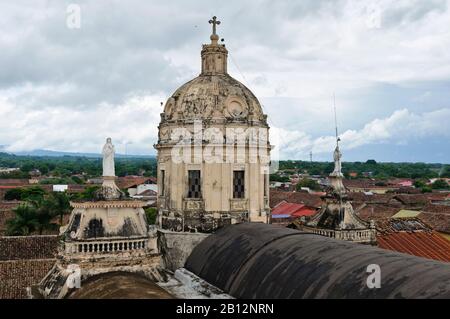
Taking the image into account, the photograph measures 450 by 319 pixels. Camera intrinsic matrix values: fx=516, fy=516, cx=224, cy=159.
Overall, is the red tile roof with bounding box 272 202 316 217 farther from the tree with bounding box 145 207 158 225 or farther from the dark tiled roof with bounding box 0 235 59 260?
the dark tiled roof with bounding box 0 235 59 260

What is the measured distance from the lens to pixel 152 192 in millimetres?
92062

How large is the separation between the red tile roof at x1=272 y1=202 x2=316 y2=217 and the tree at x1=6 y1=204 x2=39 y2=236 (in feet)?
93.7

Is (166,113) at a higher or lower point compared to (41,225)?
higher

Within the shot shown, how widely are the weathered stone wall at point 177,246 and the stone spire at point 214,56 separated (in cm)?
730

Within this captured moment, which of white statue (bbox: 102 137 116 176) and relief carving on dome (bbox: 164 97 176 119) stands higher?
relief carving on dome (bbox: 164 97 176 119)

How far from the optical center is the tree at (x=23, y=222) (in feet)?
145

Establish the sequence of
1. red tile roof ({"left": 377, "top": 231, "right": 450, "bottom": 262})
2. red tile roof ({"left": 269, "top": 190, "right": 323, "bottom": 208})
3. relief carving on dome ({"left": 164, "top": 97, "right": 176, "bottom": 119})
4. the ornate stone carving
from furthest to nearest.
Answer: red tile roof ({"left": 269, "top": 190, "right": 323, "bottom": 208})
red tile roof ({"left": 377, "top": 231, "right": 450, "bottom": 262})
relief carving on dome ({"left": 164, "top": 97, "right": 176, "bottom": 119})
the ornate stone carving

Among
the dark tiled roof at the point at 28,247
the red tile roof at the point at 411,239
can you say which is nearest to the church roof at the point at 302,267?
the red tile roof at the point at 411,239

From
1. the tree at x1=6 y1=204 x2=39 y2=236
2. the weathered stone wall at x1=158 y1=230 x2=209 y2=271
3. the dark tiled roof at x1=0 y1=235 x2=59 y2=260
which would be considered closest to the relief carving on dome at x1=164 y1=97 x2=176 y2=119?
the weathered stone wall at x1=158 y1=230 x2=209 y2=271

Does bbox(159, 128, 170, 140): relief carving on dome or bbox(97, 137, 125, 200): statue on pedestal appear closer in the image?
bbox(97, 137, 125, 200): statue on pedestal

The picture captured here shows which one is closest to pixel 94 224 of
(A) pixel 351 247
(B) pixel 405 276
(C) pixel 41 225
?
(A) pixel 351 247

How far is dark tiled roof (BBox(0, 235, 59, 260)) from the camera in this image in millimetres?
34469
